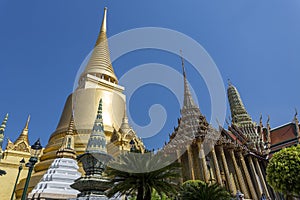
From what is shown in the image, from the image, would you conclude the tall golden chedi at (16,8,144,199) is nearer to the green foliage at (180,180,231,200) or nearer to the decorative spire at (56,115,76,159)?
the decorative spire at (56,115,76,159)

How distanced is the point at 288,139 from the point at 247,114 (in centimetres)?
889

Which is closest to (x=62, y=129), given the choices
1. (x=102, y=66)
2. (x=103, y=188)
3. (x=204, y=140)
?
(x=102, y=66)

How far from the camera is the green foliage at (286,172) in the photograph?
13094 mm

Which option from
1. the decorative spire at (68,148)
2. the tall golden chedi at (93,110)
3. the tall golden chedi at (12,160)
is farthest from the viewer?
the tall golden chedi at (12,160)

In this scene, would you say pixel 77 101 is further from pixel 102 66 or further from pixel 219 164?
pixel 219 164

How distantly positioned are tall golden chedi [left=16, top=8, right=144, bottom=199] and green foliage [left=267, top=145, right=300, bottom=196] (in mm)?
10326

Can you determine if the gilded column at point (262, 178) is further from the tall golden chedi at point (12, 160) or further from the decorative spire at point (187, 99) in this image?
the tall golden chedi at point (12, 160)

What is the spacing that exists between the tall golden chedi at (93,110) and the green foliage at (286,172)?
10326mm

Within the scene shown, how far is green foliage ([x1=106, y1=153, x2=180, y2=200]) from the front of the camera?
10.0 metres

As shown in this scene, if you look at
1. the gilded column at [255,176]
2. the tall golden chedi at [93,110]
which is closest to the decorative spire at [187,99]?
the tall golden chedi at [93,110]

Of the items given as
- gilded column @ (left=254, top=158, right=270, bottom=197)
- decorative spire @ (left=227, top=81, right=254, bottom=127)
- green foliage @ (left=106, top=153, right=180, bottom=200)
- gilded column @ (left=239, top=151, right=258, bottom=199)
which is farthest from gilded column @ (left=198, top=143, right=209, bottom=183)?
decorative spire @ (left=227, top=81, right=254, bottom=127)

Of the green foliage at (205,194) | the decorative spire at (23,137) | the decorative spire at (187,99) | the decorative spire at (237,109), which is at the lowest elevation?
the green foliage at (205,194)

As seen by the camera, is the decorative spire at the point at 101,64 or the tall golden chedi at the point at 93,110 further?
the decorative spire at the point at 101,64

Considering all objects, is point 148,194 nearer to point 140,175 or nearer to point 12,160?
point 140,175
